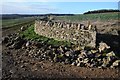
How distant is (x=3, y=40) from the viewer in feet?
121

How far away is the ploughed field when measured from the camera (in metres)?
24.3

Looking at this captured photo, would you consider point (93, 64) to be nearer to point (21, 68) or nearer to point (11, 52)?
point (21, 68)

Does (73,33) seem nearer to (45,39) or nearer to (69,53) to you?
(69,53)

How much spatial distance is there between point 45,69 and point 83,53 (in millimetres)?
3546

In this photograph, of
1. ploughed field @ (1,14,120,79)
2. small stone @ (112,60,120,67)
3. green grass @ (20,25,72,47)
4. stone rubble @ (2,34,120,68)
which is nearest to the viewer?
ploughed field @ (1,14,120,79)

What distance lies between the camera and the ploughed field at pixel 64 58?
24266 mm

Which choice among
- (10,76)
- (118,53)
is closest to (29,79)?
(10,76)

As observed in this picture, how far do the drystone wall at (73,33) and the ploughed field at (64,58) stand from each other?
62 cm

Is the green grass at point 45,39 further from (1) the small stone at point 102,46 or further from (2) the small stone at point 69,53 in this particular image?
(1) the small stone at point 102,46

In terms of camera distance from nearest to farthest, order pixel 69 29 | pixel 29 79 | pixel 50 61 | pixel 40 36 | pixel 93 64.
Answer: pixel 29 79
pixel 93 64
pixel 50 61
pixel 69 29
pixel 40 36

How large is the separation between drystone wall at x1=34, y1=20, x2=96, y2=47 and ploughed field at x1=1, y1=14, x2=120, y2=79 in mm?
621

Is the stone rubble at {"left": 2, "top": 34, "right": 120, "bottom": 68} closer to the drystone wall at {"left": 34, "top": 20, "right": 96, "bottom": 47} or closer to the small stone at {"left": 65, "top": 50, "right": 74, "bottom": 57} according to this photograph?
the small stone at {"left": 65, "top": 50, "right": 74, "bottom": 57}

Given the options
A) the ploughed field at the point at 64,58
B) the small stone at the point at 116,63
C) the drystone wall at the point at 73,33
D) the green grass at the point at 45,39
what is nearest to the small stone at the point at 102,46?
the ploughed field at the point at 64,58

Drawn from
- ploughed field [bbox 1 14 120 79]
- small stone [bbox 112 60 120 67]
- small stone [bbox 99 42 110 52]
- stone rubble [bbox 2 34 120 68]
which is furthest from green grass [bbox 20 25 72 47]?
small stone [bbox 112 60 120 67]
